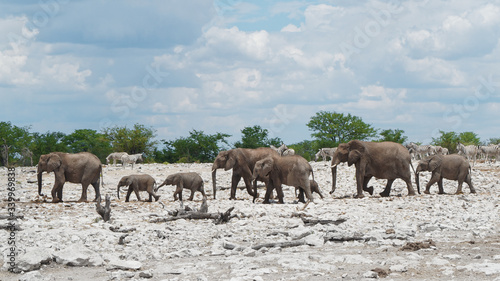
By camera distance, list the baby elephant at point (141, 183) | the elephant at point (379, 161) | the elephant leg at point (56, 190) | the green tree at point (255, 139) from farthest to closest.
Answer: the green tree at point (255, 139), the elephant at point (379, 161), the baby elephant at point (141, 183), the elephant leg at point (56, 190)

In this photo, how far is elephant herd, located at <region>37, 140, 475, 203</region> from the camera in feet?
60.1

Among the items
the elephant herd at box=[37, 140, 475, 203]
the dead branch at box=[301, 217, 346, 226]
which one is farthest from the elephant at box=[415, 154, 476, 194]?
the dead branch at box=[301, 217, 346, 226]

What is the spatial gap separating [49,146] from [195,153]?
40.2 ft

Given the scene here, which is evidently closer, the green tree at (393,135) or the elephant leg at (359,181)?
the elephant leg at (359,181)

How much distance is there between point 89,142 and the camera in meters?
53.5

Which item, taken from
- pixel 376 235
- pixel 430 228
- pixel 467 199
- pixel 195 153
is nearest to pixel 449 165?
pixel 467 199

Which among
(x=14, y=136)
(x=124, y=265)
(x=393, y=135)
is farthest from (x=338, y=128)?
(x=124, y=265)

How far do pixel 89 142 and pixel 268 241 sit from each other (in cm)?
4372

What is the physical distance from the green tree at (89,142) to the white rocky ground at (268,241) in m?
34.4

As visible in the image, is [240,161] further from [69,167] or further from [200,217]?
[200,217]

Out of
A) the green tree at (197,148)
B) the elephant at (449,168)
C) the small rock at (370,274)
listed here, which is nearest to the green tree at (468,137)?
the green tree at (197,148)

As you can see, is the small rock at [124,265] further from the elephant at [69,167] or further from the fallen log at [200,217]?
the elephant at [69,167]

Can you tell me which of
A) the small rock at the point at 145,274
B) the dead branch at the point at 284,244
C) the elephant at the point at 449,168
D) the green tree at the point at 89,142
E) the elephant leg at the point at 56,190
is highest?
the green tree at the point at 89,142

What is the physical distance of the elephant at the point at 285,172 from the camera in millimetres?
18047
